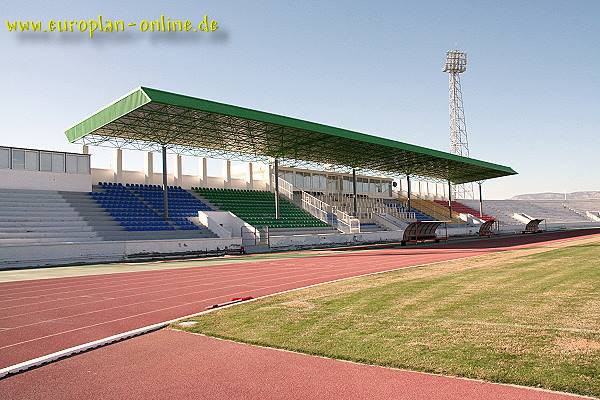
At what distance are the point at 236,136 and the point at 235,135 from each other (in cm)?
35

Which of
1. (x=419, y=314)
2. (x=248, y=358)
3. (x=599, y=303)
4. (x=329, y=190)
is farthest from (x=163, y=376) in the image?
(x=329, y=190)

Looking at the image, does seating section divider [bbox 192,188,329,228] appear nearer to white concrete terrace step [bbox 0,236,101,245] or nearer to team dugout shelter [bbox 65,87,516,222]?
team dugout shelter [bbox 65,87,516,222]

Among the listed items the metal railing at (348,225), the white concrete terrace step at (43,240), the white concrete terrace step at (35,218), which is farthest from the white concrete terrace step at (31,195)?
the metal railing at (348,225)

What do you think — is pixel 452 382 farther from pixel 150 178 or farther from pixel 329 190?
pixel 329 190

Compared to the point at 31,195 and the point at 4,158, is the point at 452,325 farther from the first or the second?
the point at 4,158

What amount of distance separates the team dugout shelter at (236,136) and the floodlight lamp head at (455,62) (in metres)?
33.1

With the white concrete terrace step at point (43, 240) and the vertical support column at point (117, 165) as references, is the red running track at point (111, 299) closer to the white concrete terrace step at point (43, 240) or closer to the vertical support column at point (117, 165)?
the white concrete terrace step at point (43, 240)

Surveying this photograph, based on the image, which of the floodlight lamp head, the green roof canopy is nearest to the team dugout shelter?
Answer: the green roof canopy

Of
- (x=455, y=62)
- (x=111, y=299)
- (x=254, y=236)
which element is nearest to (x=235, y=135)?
(x=254, y=236)

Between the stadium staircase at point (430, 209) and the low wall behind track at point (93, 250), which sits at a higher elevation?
the stadium staircase at point (430, 209)

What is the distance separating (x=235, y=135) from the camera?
3628cm

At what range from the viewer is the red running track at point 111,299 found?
8078 millimetres

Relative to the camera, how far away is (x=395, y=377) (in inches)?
208

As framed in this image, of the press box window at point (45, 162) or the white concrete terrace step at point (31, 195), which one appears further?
the press box window at point (45, 162)
